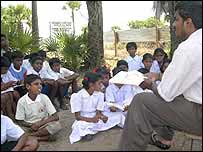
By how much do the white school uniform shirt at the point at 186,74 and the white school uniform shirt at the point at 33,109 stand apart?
7.84ft

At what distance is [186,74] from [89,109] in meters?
2.12

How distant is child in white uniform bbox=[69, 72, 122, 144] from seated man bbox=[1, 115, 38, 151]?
943 mm

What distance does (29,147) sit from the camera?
413 cm

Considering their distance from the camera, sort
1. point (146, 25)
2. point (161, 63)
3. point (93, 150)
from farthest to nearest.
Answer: point (146, 25), point (161, 63), point (93, 150)

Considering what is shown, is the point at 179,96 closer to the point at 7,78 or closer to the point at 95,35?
the point at 7,78

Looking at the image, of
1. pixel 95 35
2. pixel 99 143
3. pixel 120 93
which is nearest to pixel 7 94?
pixel 120 93

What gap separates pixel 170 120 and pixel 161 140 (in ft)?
2.59

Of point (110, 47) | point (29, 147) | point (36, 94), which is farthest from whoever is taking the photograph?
point (110, 47)

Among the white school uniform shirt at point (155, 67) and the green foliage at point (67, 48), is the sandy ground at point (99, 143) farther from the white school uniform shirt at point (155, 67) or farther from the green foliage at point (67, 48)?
the green foliage at point (67, 48)

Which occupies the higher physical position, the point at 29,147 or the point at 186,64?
the point at 186,64

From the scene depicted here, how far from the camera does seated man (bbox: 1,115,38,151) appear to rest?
4109 mm

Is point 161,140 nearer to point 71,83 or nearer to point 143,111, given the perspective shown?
point 143,111

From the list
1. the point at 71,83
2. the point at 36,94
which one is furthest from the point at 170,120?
the point at 71,83

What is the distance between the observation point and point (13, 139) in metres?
4.23
